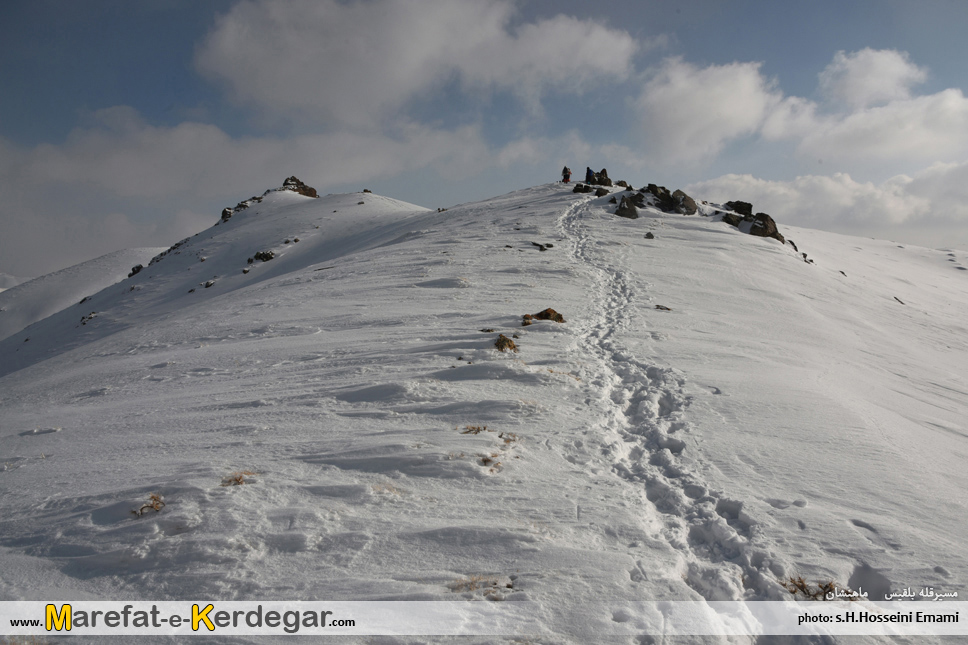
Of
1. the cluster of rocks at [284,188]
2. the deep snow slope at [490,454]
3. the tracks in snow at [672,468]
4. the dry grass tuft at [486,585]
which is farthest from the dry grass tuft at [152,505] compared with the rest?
the cluster of rocks at [284,188]

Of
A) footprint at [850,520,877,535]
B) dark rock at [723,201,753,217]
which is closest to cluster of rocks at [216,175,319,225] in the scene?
dark rock at [723,201,753,217]

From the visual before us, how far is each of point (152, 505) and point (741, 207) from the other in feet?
88.2

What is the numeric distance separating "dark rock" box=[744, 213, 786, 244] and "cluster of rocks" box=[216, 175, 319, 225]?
4292 centimetres

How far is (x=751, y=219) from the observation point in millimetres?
22406

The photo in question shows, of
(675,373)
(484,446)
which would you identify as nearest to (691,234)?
(675,373)

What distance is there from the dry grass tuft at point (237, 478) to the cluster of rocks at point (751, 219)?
22510 millimetres

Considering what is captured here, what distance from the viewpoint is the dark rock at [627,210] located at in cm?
2245

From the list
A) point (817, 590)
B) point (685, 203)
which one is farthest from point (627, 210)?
point (817, 590)

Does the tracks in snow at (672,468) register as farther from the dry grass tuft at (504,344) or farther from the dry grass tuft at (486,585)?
the dry grass tuft at (486,585)

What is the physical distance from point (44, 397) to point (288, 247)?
25.5 meters

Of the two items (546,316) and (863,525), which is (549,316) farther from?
(863,525)

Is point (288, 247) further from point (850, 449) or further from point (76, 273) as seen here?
point (76, 273)

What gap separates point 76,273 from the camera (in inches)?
2359

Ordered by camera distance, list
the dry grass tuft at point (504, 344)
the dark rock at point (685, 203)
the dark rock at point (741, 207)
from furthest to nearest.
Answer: the dark rock at point (741, 207), the dark rock at point (685, 203), the dry grass tuft at point (504, 344)
